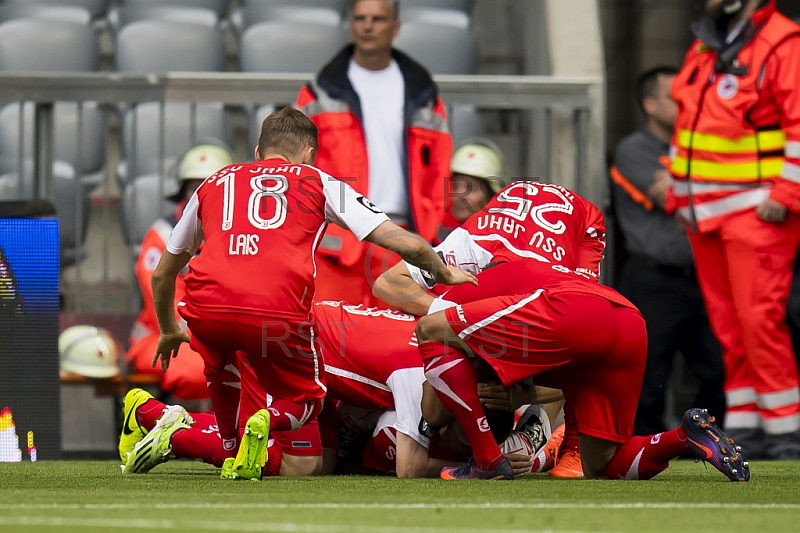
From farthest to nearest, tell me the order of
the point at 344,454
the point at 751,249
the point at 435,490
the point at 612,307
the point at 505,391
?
the point at 751,249, the point at 344,454, the point at 505,391, the point at 612,307, the point at 435,490

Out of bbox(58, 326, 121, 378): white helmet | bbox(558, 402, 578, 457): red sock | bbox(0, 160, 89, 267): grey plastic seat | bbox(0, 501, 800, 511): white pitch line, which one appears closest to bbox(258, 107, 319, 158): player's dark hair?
bbox(558, 402, 578, 457): red sock

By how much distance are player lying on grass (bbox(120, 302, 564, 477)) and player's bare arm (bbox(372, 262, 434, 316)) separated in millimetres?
119

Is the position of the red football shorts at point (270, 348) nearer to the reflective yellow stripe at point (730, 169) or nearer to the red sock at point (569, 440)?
the red sock at point (569, 440)

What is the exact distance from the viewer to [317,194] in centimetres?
507

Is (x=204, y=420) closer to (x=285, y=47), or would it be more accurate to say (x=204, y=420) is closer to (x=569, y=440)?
(x=569, y=440)

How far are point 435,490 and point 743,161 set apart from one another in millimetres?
3488

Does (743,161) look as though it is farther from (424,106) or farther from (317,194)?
(317,194)

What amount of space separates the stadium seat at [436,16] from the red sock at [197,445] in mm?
5095

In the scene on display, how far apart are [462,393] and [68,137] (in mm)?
4512

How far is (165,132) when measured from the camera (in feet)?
28.2

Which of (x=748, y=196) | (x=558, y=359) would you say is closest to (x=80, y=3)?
(x=748, y=196)

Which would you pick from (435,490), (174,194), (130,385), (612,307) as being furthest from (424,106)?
(435,490)

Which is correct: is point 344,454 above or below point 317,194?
below

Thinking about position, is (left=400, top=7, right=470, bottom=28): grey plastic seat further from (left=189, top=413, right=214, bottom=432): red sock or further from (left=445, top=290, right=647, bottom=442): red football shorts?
(left=445, top=290, right=647, bottom=442): red football shorts
